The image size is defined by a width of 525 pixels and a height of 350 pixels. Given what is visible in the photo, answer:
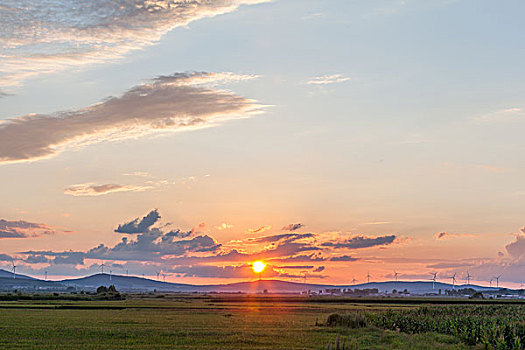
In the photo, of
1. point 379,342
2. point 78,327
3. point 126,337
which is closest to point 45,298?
point 78,327

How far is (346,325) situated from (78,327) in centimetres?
3125

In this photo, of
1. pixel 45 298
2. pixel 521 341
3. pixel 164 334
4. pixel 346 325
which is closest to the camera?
pixel 521 341

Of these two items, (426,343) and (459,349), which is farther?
(426,343)

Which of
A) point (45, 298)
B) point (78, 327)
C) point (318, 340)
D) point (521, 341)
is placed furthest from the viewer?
point (45, 298)

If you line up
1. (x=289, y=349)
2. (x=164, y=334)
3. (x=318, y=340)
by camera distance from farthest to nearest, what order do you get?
(x=164, y=334)
(x=318, y=340)
(x=289, y=349)

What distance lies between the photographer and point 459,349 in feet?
172

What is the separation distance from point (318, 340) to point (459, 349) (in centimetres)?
1266

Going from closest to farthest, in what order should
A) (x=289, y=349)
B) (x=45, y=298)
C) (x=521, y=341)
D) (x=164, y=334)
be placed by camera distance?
(x=289, y=349), (x=521, y=341), (x=164, y=334), (x=45, y=298)

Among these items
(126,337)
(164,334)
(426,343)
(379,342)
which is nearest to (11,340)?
(126,337)

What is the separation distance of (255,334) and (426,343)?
1710cm

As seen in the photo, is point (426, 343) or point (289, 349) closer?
point (289, 349)

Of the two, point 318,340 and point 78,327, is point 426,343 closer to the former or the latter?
point 318,340

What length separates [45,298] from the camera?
605ft

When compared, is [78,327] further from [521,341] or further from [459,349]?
[521,341]
